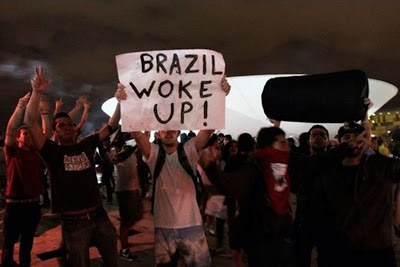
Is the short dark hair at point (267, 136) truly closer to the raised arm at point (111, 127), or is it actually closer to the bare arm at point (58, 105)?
the raised arm at point (111, 127)

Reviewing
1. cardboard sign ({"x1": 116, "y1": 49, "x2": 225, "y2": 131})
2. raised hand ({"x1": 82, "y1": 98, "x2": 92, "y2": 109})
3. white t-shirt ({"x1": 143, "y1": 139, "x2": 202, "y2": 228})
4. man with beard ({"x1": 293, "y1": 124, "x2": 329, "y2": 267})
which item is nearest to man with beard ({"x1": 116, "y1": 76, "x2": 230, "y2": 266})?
white t-shirt ({"x1": 143, "y1": 139, "x2": 202, "y2": 228})

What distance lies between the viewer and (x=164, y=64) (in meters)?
3.06

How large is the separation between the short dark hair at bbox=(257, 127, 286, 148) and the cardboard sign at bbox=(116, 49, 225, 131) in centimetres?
37

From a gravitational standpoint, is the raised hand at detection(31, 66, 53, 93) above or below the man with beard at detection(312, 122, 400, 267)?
above

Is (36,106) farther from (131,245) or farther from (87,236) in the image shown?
(131,245)

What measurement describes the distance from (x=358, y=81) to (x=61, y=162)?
8.57ft

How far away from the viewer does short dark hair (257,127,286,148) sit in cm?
305

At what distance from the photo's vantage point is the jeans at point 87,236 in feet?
10.3

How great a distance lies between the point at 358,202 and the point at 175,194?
140cm

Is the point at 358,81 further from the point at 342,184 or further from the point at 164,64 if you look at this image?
the point at 164,64

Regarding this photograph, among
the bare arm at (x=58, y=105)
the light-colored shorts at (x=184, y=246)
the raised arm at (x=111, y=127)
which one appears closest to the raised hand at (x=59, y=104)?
the bare arm at (x=58, y=105)

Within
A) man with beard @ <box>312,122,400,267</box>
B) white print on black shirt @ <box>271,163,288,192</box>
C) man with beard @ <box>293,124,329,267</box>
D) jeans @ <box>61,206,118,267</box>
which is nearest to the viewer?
man with beard @ <box>312,122,400,267</box>

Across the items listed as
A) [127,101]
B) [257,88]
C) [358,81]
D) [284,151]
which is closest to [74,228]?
[127,101]

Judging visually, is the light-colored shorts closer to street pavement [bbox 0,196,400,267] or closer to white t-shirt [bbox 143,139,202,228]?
white t-shirt [bbox 143,139,202,228]
